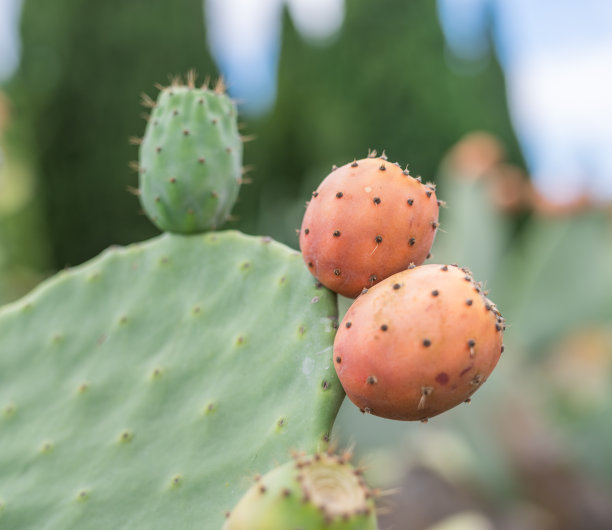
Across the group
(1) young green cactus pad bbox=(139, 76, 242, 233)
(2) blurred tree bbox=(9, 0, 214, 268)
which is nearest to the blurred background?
(2) blurred tree bbox=(9, 0, 214, 268)

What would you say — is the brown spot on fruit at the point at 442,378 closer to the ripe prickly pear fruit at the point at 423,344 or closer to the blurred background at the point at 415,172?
the ripe prickly pear fruit at the point at 423,344

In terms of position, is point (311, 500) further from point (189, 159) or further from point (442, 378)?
point (189, 159)

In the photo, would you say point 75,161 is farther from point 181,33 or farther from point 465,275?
point 465,275

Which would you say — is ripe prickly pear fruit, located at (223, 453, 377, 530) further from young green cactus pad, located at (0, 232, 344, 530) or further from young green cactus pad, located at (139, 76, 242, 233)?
young green cactus pad, located at (139, 76, 242, 233)

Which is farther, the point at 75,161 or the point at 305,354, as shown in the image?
the point at 75,161

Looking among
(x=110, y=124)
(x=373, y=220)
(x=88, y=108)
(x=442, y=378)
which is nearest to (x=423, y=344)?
(x=442, y=378)

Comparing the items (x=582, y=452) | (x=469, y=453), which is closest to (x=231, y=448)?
(x=469, y=453)
